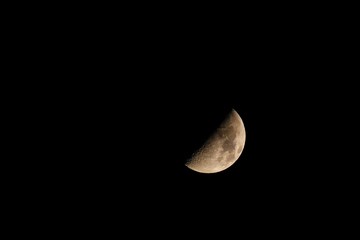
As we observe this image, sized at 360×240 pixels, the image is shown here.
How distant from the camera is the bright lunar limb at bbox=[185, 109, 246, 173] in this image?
2752mm

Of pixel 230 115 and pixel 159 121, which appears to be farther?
pixel 230 115

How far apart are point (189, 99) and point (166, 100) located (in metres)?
0.24

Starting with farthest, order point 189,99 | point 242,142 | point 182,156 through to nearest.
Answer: point 242,142
point 182,156
point 189,99

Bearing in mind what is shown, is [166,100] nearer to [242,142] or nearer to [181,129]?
[181,129]

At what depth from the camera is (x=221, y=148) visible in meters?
2.78

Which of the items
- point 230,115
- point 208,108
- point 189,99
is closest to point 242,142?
point 230,115

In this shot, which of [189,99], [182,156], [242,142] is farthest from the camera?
[242,142]

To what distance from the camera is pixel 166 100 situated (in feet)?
8.46

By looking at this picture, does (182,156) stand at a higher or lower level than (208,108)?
lower

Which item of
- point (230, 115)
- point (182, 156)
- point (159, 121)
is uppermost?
point (230, 115)

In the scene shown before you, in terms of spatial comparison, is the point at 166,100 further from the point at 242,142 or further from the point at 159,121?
the point at 242,142

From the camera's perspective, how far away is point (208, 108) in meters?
2.64

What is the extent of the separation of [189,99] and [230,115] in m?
0.59

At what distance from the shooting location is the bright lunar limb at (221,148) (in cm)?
275
